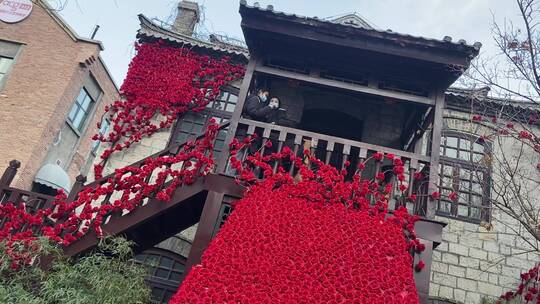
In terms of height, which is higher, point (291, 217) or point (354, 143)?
point (354, 143)

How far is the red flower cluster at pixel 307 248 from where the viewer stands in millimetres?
4398

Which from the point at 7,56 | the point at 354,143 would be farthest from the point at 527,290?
the point at 7,56

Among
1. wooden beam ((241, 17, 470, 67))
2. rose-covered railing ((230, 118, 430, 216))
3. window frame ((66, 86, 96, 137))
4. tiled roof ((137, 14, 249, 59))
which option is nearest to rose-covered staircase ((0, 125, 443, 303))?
rose-covered railing ((230, 118, 430, 216))

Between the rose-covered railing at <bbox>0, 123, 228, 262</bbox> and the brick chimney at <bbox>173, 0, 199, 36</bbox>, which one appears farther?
the brick chimney at <bbox>173, 0, 199, 36</bbox>

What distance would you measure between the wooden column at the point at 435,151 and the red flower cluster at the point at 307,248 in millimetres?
528

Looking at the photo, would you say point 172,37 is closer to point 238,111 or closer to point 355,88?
point 238,111

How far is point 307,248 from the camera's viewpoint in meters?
4.74

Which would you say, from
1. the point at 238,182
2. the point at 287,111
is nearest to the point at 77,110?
the point at 287,111

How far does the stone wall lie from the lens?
25.0 feet

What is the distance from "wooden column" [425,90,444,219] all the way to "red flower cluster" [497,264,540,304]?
127 inches

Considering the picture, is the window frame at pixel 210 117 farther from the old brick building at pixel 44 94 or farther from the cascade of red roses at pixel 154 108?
the old brick building at pixel 44 94

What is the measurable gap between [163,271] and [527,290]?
681 cm

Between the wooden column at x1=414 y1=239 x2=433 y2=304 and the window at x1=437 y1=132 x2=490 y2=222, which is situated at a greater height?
the window at x1=437 y1=132 x2=490 y2=222

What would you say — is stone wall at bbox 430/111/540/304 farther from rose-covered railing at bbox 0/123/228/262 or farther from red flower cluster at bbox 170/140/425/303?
rose-covered railing at bbox 0/123/228/262
